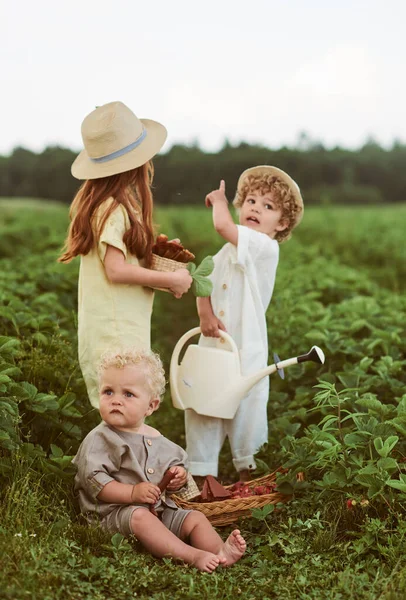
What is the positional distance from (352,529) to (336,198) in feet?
53.3

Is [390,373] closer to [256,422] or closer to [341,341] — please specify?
[341,341]

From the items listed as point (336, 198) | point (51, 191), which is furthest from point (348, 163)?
point (51, 191)

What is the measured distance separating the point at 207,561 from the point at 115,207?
1.58m

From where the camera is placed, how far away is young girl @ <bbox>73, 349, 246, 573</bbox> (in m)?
3.02

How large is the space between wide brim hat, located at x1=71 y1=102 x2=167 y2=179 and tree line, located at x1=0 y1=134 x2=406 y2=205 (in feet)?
26.9

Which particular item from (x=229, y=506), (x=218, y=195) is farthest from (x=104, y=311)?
(x=229, y=506)

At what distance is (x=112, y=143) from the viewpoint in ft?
12.0

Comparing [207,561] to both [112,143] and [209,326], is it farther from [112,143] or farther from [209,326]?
[112,143]

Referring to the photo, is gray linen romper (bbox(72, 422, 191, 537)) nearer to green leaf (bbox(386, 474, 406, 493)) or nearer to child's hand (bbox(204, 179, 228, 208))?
green leaf (bbox(386, 474, 406, 493))

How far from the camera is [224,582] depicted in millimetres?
2834

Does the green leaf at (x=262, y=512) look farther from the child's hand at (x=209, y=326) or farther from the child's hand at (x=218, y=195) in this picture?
the child's hand at (x=218, y=195)

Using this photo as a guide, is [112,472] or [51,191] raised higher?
[51,191]

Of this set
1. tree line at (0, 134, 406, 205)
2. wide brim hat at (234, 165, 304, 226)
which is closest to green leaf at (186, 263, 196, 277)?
wide brim hat at (234, 165, 304, 226)

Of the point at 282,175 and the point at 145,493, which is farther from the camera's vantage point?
the point at 282,175
